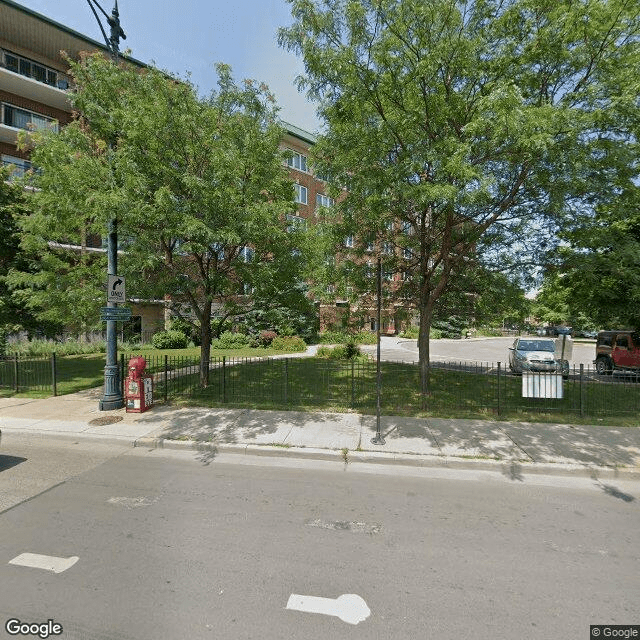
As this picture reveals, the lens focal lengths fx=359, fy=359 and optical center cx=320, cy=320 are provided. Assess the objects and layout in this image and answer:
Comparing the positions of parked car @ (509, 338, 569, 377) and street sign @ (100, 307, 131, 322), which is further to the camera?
parked car @ (509, 338, 569, 377)

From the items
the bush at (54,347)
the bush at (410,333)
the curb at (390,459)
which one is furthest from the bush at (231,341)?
the bush at (410,333)

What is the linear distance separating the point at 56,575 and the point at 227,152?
25.9 ft

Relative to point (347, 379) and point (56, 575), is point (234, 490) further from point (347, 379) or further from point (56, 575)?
point (347, 379)

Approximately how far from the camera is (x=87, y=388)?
12078 millimetres

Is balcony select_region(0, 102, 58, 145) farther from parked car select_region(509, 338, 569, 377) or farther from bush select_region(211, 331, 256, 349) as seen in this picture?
parked car select_region(509, 338, 569, 377)

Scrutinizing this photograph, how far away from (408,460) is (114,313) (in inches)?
300

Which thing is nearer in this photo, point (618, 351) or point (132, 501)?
point (132, 501)

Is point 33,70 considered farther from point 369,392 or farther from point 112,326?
point 369,392

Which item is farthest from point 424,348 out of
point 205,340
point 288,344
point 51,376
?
point 288,344

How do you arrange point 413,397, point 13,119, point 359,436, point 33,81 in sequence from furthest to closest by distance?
point 13,119 < point 33,81 < point 413,397 < point 359,436

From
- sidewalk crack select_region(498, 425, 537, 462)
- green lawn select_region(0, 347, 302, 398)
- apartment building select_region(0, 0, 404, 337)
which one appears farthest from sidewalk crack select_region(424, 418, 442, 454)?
apartment building select_region(0, 0, 404, 337)

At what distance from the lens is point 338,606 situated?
2.97 metres

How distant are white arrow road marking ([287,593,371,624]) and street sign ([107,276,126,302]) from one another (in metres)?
8.00

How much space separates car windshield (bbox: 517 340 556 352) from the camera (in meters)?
16.0
